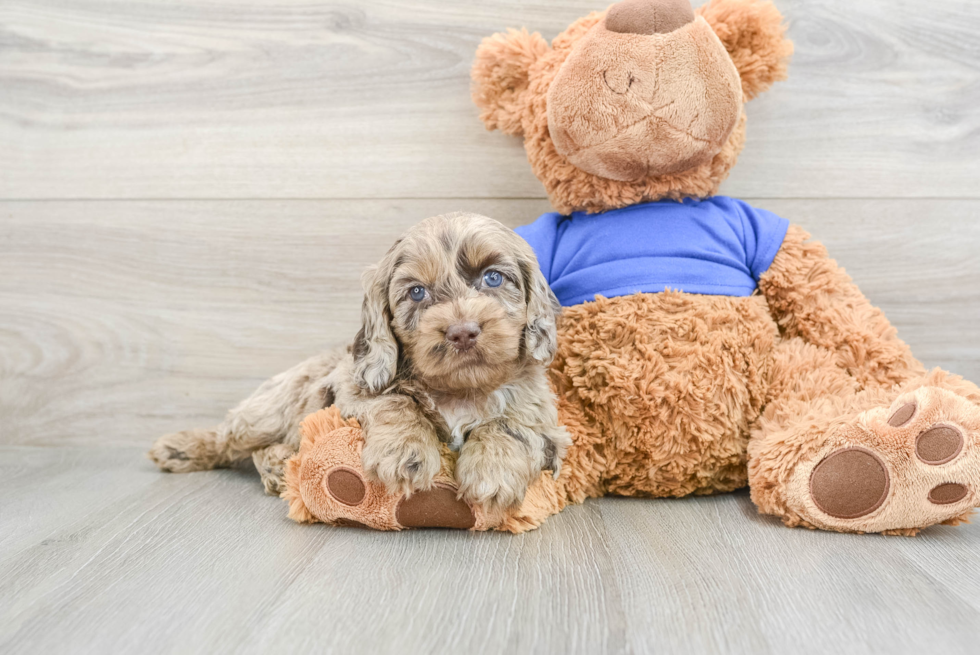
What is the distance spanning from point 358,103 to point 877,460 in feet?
5.50

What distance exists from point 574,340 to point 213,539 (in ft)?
2.97

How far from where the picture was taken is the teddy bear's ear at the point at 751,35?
158 centimetres

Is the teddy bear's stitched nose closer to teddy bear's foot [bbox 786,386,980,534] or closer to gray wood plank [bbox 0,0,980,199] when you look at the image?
gray wood plank [bbox 0,0,980,199]

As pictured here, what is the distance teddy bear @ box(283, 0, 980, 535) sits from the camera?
1.35m

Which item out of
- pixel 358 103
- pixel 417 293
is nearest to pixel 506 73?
pixel 358 103

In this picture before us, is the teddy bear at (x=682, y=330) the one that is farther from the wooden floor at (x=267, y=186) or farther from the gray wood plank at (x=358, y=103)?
the gray wood plank at (x=358, y=103)

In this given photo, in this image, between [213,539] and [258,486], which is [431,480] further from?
[258,486]

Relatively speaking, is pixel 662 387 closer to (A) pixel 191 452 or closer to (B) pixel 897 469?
(B) pixel 897 469

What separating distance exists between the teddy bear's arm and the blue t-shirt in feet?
0.16

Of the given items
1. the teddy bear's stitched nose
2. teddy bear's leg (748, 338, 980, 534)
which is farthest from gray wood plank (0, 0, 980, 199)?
teddy bear's leg (748, 338, 980, 534)

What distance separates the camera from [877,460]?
1.31 m

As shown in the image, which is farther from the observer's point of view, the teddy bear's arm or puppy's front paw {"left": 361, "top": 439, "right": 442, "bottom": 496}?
the teddy bear's arm

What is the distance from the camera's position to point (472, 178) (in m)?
2.08

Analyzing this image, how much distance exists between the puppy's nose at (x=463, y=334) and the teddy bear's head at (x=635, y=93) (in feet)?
1.88
